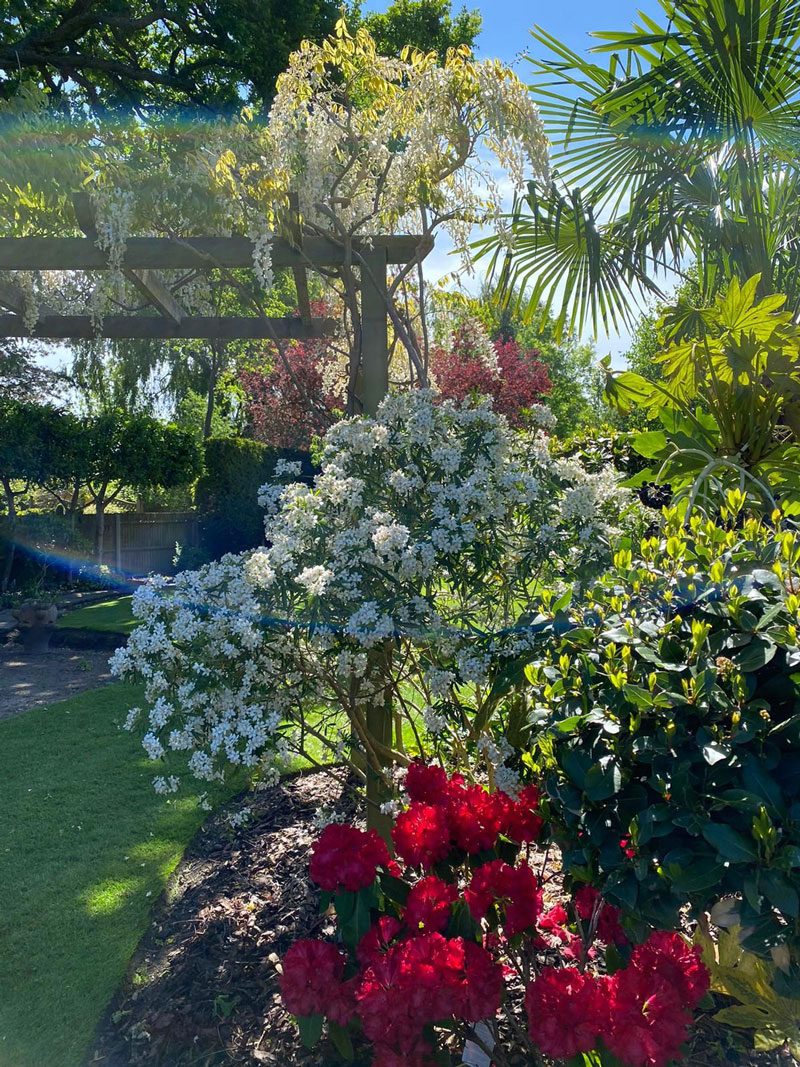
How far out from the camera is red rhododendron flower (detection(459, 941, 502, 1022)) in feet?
5.29

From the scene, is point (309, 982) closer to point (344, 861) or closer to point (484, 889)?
point (344, 861)

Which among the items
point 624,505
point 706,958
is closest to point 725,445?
point 624,505

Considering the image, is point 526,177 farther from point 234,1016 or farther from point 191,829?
point 234,1016

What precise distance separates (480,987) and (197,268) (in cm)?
472

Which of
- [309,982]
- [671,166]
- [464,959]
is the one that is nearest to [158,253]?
[671,166]

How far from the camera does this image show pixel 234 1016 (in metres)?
2.23

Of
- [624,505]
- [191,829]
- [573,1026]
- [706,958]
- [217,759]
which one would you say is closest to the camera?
[573,1026]

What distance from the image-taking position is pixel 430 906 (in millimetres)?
1761

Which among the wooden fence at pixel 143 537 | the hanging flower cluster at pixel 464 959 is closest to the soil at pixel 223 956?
the hanging flower cluster at pixel 464 959

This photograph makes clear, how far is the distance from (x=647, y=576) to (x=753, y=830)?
596 millimetres

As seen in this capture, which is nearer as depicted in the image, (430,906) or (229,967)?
(430,906)

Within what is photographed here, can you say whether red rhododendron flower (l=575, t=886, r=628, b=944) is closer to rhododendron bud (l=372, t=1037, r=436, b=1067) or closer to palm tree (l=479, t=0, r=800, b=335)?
rhododendron bud (l=372, t=1037, r=436, b=1067)

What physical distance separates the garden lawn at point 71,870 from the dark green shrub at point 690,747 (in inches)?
64.3

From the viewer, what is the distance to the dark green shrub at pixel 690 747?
53.8 inches
